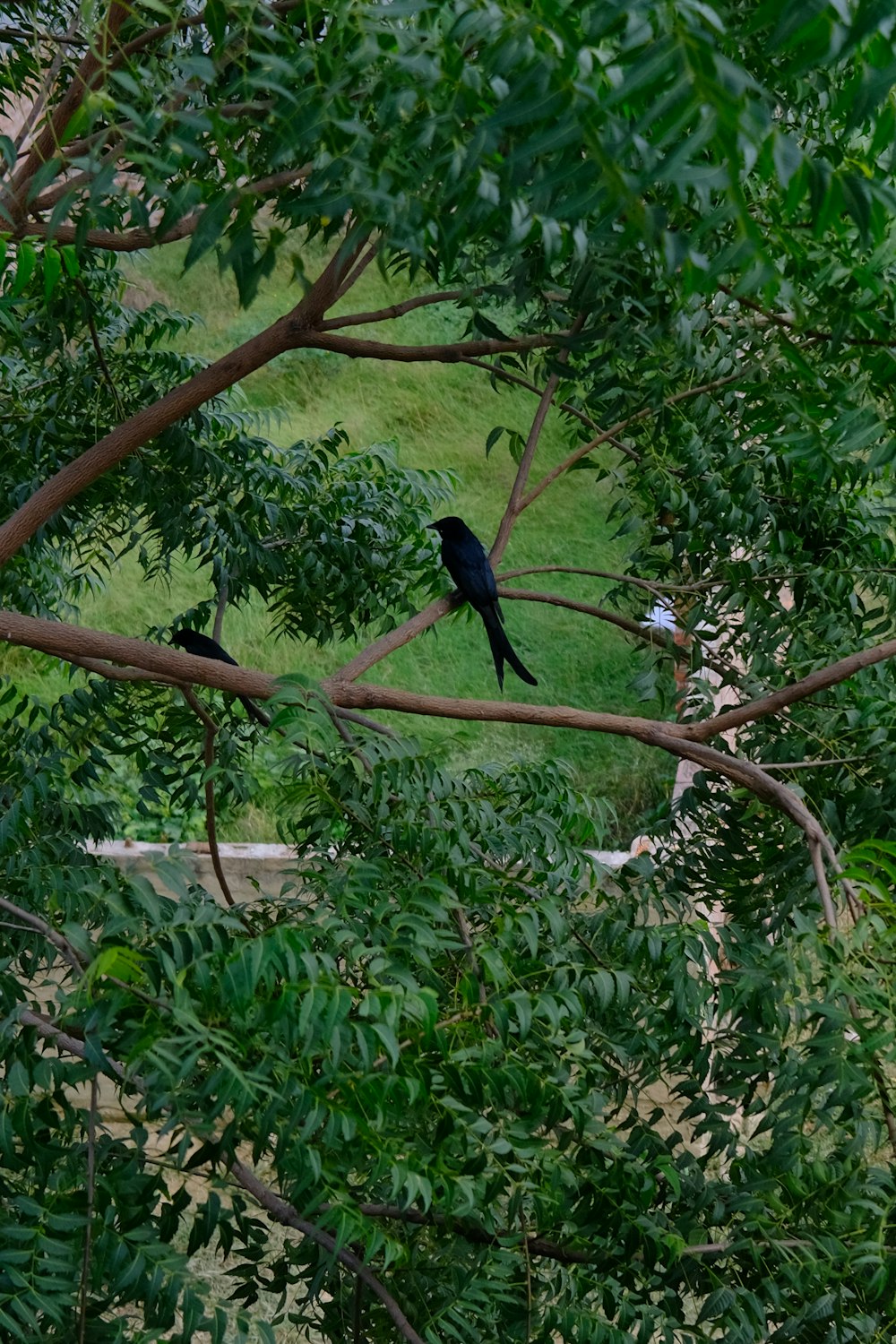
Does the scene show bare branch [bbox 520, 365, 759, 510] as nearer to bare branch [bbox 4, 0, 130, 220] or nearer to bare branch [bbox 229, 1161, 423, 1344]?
bare branch [bbox 4, 0, 130, 220]

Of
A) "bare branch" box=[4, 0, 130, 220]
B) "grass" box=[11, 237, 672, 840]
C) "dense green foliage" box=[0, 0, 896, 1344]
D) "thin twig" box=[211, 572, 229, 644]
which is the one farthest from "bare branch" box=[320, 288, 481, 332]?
"grass" box=[11, 237, 672, 840]

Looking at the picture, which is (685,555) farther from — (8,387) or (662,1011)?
(8,387)

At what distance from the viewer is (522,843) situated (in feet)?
6.21

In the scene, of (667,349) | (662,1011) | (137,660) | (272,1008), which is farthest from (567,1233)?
(667,349)

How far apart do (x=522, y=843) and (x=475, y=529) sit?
562cm

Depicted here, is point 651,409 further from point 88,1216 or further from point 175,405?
point 88,1216

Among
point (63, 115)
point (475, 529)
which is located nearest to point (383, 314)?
point (63, 115)

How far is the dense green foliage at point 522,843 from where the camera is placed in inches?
42.6

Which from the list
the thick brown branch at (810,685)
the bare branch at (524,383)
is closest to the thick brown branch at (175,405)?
the bare branch at (524,383)

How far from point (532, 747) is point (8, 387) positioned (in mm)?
3747

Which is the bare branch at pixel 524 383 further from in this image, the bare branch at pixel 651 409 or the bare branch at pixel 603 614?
the bare branch at pixel 603 614

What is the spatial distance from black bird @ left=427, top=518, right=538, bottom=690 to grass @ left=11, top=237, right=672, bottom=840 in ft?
8.52

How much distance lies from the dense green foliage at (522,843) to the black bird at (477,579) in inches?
12.8

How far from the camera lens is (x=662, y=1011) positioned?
1.67 m
